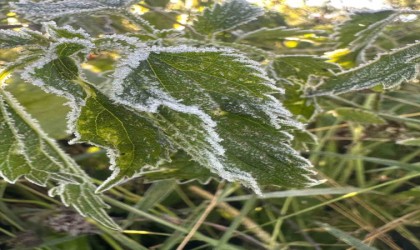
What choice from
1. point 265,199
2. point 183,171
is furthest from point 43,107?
point 265,199

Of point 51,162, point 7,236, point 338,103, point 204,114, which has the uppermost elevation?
point 204,114

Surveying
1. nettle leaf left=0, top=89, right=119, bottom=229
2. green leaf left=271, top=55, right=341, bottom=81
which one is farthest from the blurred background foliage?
nettle leaf left=0, top=89, right=119, bottom=229

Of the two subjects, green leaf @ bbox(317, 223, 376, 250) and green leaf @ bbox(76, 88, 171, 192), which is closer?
green leaf @ bbox(76, 88, 171, 192)

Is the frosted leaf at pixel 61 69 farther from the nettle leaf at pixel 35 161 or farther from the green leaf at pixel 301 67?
the green leaf at pixel 301 67

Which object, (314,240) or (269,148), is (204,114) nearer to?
(269,148)

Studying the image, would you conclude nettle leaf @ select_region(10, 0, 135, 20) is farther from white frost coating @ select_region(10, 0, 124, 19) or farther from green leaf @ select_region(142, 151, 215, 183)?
green leaf @ select_region(142, 151, 215, 183)

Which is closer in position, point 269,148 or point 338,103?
point 269,148

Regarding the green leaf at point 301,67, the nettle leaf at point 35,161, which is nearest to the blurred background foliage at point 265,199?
the green leaf at point 301,67

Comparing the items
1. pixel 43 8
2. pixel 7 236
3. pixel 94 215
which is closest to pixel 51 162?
pixel 94 215
